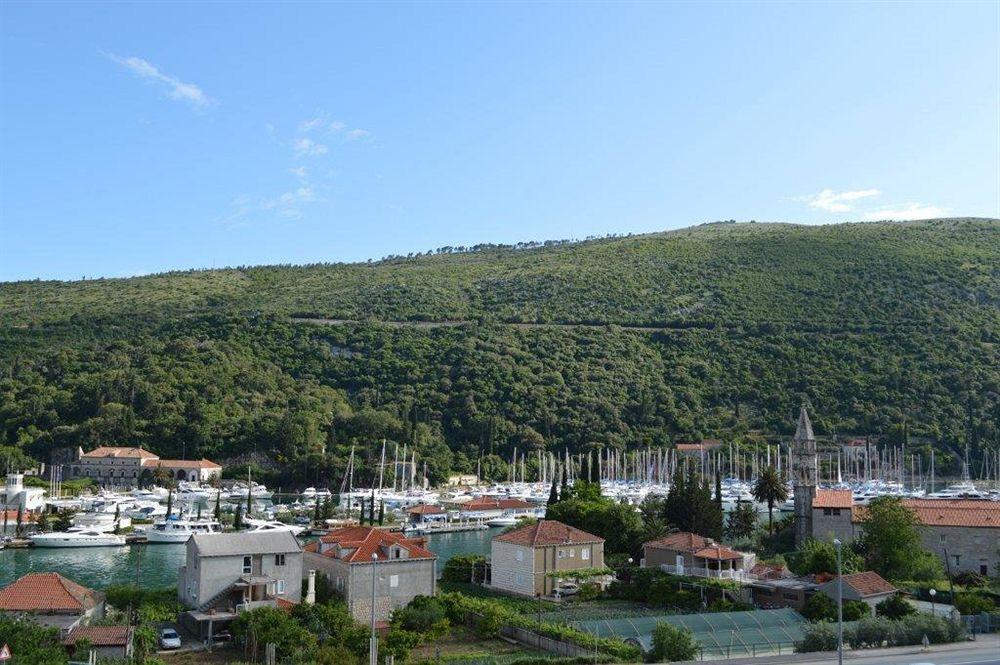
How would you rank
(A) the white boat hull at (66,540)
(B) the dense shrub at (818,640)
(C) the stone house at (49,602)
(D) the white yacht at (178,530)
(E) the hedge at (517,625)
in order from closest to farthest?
(E) the hedge at (517,625) < (B) the dense shrub at (818,640) < (C) the stone house at (49,602) < (A) the white boat hull at (66,540) < (D) the white yacht at (178,530)

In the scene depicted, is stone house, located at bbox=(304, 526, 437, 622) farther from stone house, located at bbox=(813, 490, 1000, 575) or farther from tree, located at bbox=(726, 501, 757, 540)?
tree, located at bbox=(726, 501, 757, 540)

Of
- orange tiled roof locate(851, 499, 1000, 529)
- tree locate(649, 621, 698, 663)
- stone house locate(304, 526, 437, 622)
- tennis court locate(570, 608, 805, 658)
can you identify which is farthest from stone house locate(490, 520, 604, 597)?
orange tiled roof locate(851, 499, 1000, 529)

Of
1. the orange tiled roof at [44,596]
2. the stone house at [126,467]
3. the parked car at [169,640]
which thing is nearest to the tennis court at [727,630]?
the parked car at [169,640]

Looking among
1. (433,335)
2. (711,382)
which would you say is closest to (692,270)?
(711,382)

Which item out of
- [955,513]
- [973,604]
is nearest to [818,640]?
[973,604]

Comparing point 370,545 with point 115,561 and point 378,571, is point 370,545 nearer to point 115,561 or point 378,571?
point 378,571

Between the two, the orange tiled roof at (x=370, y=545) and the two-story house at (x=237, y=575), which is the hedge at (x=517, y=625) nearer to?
the orange tiled roof at (x=370, y=545)
